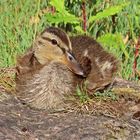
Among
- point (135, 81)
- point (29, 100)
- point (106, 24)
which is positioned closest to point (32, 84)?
point (29, 100)

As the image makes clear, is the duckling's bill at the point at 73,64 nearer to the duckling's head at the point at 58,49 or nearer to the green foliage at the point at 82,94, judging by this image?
the duckling's head at the point at 58,49

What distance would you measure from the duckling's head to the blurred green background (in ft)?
2.27

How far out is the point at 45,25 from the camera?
6.40 m

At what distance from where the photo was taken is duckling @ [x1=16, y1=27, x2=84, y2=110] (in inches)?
190

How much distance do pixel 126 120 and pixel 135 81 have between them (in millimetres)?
1005

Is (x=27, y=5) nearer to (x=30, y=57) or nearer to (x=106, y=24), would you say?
(x=106, y=24)

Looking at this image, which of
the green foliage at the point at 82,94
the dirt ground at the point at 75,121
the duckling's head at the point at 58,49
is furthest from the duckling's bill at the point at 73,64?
the dirt ground at the point at 75,121

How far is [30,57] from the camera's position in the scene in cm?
512

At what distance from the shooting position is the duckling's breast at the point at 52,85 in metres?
4.88

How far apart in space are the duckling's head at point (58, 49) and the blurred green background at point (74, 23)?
27.3 inches

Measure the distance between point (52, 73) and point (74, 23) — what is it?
112 cm

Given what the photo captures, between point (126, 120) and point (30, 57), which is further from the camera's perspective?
point (30, 57)

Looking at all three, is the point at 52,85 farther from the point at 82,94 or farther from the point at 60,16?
the point at 60,16

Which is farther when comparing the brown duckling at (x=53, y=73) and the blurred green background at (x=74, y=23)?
the blurred green background at (x=74, y=23)
